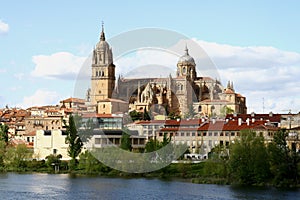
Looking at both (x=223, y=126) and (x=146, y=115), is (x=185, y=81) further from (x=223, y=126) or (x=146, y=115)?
(x=223, y=126)

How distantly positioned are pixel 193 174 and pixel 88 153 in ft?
31.8

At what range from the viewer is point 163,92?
96.9 meters

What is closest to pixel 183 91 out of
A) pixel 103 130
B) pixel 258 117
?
pixel 258 117

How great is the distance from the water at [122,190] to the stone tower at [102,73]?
2080 inches

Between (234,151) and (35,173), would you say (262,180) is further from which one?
(35,173)

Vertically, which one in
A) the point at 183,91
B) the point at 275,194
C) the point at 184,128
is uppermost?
the point at 183,91

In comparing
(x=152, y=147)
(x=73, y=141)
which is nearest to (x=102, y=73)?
(x=73, y=141)

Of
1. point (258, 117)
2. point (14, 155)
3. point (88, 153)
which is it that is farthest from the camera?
point (258, 117)

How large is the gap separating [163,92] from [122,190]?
58716mm

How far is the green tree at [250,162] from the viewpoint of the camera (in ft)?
136

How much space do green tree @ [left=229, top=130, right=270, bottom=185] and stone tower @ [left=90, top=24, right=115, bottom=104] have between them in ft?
188

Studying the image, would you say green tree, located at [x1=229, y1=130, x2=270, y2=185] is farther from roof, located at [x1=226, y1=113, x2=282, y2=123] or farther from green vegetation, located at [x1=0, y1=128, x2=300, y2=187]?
roof, located at [x1=226, y1=113, x2=282, y2=123]

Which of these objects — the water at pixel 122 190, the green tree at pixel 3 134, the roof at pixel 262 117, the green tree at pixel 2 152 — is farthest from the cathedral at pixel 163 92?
the water at pixel 122 190

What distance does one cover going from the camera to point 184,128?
61.2 m
